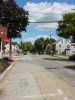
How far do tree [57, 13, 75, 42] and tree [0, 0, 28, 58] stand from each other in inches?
958

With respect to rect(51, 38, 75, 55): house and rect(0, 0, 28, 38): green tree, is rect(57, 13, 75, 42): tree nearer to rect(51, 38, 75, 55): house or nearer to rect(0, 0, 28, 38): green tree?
rect(0, 0, 28, 38): green tree

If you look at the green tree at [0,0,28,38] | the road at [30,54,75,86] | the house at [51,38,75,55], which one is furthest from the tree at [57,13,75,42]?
the house at [51,38,75,55]

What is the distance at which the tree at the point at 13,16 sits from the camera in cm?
4497

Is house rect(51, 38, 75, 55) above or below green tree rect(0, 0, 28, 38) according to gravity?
below

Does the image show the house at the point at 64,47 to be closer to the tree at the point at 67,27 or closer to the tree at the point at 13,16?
the tree at the point at 67,27

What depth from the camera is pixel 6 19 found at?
45844mm

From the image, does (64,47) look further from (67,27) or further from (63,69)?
(63,69)

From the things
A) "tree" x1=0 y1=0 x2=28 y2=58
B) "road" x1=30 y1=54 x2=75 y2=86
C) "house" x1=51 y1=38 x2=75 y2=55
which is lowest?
"road" x1=30 y1=54 x2=75 y2=86

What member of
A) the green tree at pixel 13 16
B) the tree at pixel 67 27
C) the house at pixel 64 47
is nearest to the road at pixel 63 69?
the green tree at pixel 13 16

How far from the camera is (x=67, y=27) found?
238 feet

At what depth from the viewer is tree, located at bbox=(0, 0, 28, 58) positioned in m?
45.0

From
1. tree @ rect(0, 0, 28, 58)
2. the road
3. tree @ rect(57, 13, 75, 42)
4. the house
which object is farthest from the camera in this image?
the house

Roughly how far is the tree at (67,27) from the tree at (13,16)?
24.3 meters

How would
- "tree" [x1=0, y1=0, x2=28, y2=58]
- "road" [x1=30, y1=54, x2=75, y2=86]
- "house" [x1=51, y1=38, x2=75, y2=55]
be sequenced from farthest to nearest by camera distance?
"house" [x1=51, y1=38, x2=75, y2=55] → "tree" [x1=0, y1=0, x2=28, y2=58] → "road" [x1=30, y1=54, x2=75, y2=86]
